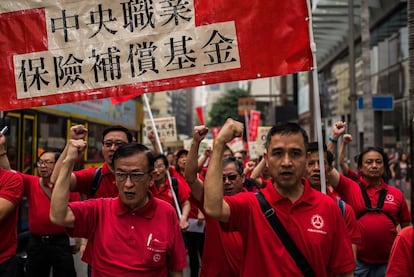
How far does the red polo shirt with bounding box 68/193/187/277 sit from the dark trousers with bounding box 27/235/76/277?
2567 millimetres

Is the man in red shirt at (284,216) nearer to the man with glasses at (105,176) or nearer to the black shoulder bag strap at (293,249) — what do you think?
the black shoulder bag strap at (293,249)

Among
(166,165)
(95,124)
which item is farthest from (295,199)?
(95,124)

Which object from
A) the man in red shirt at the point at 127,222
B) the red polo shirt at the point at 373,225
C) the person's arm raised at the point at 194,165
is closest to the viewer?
the man in red shirt at the point at 127,222

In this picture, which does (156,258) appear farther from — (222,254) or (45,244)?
(45,244)

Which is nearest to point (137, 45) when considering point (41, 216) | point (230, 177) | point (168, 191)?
point (230, 177)

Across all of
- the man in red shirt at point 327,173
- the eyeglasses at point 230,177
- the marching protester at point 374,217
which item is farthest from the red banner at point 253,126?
the eyeglasses at point 230,177

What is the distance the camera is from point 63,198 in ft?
10.4

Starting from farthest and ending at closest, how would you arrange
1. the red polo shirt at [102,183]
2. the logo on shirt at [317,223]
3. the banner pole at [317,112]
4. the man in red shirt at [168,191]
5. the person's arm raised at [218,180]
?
the man in red shirt at [168,191] → the red polo shirt at [102,183] → the banner pole at [317,112] → the logo on shirt at [317,223] → the person's arm raised at [218,180]

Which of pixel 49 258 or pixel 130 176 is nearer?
pixel 130 176

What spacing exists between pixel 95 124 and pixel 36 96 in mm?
9422

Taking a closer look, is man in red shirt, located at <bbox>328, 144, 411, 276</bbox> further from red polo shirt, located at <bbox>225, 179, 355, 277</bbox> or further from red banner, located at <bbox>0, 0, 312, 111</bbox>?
red polo shirt, located at <bbox>225, 179, 355, 277</bbox>

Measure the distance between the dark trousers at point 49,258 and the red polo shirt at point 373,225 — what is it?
9.55 feet

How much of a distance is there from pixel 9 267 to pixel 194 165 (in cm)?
179

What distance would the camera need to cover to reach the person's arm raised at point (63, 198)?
3175mm
